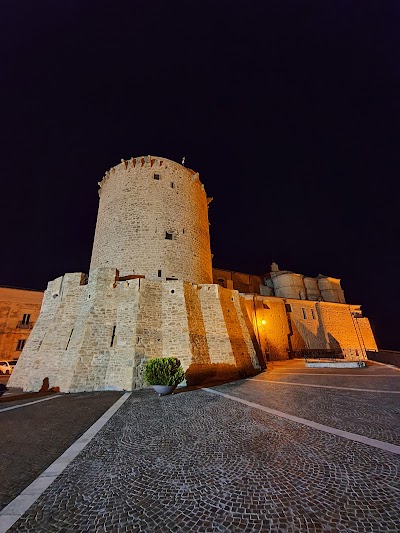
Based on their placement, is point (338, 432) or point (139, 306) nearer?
point (338, 432)

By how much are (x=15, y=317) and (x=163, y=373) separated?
20.5 metres

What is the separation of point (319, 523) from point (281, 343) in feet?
76.1

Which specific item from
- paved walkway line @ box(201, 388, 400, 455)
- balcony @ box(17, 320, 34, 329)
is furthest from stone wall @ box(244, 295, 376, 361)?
balcony @ box(17, 320, 34, 329)

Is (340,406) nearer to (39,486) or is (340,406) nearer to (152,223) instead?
(39,486)

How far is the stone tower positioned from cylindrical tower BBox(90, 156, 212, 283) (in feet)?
0.25

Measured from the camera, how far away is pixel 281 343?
23.5 metres

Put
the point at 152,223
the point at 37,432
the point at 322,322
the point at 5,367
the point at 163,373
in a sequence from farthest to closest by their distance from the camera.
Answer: the point at 322,322 → the point at 5,367 → the point at 152,223 → the point at 163,373 → the point at 37,432

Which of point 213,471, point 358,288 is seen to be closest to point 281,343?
point 213,471

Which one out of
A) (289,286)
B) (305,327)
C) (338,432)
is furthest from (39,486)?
(289,286)

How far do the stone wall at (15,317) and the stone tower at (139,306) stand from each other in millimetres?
10562

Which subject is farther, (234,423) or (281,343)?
(281,343)

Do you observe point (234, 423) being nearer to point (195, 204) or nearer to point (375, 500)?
point (375, 500)

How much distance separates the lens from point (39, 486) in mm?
2945

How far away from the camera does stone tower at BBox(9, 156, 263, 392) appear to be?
10.9 meters
